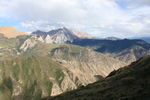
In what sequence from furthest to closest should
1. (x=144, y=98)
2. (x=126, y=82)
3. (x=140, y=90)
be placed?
(x=126, y=82) < (x=140, y=90) < (x=144, y=98)

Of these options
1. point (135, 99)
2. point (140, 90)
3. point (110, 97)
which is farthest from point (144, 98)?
point (110, 97)

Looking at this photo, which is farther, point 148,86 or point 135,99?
point 148,86

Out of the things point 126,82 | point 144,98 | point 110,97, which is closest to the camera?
point 144,98

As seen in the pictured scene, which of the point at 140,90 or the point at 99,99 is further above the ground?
the point at 140,90

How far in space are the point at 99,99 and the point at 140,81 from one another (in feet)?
103

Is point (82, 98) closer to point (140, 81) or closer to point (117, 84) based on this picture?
point (117, 84)

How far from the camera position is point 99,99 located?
563 feet

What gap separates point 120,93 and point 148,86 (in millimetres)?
19582

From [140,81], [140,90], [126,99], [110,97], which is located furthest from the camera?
[140,81]

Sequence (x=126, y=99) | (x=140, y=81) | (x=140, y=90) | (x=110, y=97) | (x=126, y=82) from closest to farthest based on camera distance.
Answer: (x=126, y=99) < (x=140, y=90) < (x=110, y=97) < (x=140, y=81) < (x=126, y=82)

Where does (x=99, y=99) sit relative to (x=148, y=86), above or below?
below

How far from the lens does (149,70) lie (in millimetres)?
191125

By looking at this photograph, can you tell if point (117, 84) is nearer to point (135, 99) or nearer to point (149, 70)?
point (149, 70)

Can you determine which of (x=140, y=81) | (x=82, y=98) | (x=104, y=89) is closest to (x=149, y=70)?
(x=140, y=81)
